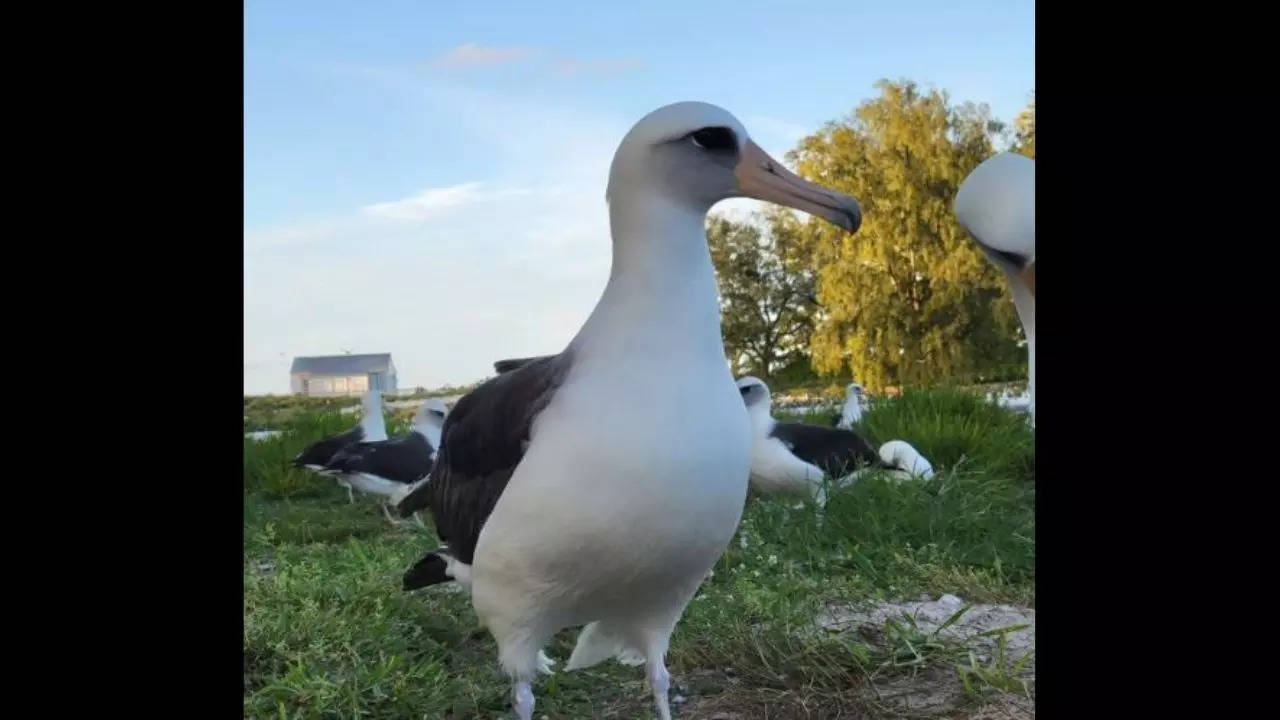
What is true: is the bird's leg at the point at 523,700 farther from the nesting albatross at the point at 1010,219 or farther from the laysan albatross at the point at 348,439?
the laysan albatross at the point at 348,439

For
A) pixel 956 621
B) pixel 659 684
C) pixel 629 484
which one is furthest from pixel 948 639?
pixel 629 484

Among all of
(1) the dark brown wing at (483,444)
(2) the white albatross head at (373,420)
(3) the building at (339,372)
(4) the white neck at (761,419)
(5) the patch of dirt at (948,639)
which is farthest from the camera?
(2) the white albatross head at (373,420)

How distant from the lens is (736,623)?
2.53m

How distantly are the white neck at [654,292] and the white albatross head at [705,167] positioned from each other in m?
0.03

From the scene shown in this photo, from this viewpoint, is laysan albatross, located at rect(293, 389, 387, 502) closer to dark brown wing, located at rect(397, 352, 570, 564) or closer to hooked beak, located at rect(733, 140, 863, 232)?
dark brown wing, located at rect(397, 352, 570, 564)

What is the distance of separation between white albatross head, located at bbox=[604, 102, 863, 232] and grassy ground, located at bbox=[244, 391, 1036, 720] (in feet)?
3.77

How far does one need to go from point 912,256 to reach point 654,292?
9.12ft

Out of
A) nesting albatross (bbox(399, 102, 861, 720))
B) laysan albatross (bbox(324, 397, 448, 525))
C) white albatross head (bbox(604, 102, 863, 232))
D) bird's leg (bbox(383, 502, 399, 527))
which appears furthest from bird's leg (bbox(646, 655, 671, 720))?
laysan albatross (bbox(324, 397, 448, 525))

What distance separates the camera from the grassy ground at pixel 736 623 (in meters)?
2.21

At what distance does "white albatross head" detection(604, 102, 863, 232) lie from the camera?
1.67 meters

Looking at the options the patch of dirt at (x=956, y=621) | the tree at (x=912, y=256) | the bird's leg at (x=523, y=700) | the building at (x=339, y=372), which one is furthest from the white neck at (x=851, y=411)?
the bird's leg at (x=523, y=700)
